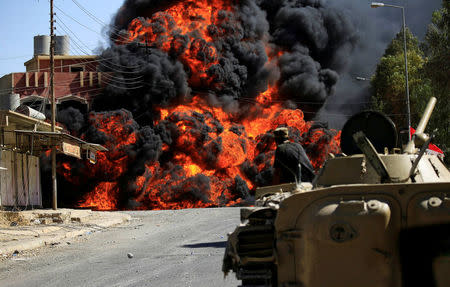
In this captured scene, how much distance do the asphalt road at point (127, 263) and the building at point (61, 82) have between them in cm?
2958

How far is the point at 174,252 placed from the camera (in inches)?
486

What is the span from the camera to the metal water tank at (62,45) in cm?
5356

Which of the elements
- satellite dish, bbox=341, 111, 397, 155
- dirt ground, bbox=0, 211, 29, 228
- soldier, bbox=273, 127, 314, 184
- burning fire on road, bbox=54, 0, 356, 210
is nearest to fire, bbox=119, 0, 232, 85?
burning fire on road, bbox=54, 0, 356, 210

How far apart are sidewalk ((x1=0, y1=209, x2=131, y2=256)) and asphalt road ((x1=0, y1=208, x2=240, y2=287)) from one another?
46cm

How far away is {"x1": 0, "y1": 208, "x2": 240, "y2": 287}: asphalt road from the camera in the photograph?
8852 millimetres

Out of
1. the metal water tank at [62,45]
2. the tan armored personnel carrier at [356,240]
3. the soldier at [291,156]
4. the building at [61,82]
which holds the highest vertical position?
the metal water tank at [62,45]

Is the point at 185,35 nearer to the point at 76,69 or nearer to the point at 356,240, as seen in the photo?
the point at 76,69

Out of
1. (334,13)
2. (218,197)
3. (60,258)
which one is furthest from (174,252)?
(334,13)

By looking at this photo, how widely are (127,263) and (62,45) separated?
4558cm

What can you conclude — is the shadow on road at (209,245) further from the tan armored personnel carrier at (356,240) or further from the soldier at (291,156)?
the tan armored personnel carrier at (356,240)

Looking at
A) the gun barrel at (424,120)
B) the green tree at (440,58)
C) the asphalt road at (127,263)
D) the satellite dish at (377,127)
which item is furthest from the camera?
the green tree at (440,58)

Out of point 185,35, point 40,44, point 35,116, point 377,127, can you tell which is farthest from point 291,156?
point 40,44

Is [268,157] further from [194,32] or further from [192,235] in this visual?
[192,235]

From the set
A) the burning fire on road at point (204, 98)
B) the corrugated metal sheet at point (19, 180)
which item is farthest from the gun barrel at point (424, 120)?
the burning fire on road at point (204, 98)
